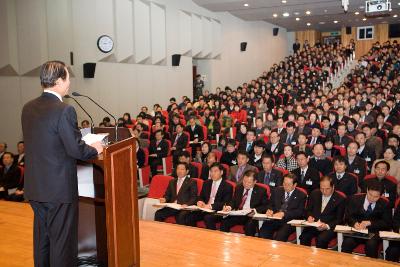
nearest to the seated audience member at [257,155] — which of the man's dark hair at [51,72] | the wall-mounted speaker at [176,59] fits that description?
the man's dark hair at [51,72]

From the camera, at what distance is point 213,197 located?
4.97m

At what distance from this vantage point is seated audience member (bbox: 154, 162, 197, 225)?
479 cm

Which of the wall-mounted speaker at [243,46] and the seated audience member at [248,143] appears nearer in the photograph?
the seated audience member at [248,143]

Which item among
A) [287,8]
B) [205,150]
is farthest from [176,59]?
[205,150]

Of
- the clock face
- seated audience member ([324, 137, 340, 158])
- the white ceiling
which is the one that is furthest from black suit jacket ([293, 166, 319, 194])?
the white ceiling

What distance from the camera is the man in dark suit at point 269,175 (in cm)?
516

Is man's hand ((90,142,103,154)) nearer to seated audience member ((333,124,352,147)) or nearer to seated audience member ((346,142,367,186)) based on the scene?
seated audience member ((346,142,367,186))

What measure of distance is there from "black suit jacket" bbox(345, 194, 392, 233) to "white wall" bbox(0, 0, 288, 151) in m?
6.65

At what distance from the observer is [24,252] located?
120 inches

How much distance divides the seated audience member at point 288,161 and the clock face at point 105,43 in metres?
5.99

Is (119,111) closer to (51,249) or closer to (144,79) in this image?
(144,79)

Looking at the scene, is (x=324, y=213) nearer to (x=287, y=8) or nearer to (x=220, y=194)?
(x=220, y=194)

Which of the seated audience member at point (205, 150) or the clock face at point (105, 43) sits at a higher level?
the clock face at point (105, 43)

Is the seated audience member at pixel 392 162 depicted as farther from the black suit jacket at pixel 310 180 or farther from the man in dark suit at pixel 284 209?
the man in dark suit at pixel 284 209
